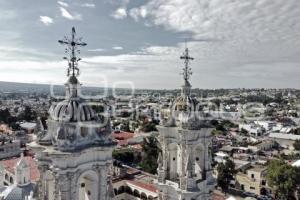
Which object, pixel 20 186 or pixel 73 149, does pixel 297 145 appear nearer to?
pixel 20 186

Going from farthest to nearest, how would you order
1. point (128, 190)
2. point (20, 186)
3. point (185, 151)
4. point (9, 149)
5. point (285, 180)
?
point (9, 149), point (285, 180), point (128, 190), point (20, 186), point (185, 151)

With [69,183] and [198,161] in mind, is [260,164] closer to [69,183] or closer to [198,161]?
[198,161]

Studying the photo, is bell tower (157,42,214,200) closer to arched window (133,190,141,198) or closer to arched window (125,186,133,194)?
arched window (133,190,141,198)

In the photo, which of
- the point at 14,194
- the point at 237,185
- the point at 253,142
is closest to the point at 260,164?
the point at 237,185

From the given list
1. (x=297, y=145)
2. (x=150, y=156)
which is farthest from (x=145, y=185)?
(x=297, y=145)

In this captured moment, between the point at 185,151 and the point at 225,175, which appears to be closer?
the point at 185,151

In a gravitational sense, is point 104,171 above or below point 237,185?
above

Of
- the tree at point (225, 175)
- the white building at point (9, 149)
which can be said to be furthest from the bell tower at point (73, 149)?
the white building at point (9, 149)
